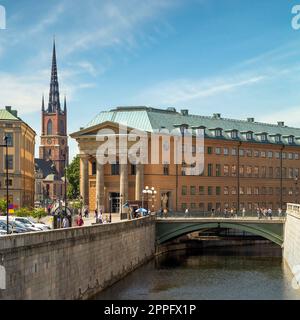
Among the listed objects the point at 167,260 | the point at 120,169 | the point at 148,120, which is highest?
the point at 148,120

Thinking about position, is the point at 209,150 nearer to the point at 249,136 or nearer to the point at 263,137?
the point at 249,136

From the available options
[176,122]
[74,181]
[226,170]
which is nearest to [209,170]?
[226,170]

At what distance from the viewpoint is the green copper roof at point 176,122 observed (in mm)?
126588

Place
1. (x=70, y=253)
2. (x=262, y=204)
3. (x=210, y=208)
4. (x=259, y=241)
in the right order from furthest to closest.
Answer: (x=262, y=204), (x=210, y=208), (x=259, y=241), (x=70, y=253)

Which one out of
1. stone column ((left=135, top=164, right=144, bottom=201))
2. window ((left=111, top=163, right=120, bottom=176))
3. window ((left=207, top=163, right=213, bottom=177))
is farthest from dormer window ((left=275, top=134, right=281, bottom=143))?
window ((left=111, top=163, right=120, bottom=176))

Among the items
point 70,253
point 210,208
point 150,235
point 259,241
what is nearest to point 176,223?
point 150,235

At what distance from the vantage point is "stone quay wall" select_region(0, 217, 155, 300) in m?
41.9

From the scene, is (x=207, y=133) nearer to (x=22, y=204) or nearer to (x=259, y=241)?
A: (x=259, y=241)

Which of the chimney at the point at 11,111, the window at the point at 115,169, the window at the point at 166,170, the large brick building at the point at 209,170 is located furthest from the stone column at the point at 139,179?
the chimney at the point at 11,111

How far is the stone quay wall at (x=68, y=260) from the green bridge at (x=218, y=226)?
14.7m

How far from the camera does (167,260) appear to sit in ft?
305

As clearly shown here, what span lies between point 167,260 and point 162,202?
33.1 metres

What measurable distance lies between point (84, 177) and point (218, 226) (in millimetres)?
35299

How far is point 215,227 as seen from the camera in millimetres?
97500
